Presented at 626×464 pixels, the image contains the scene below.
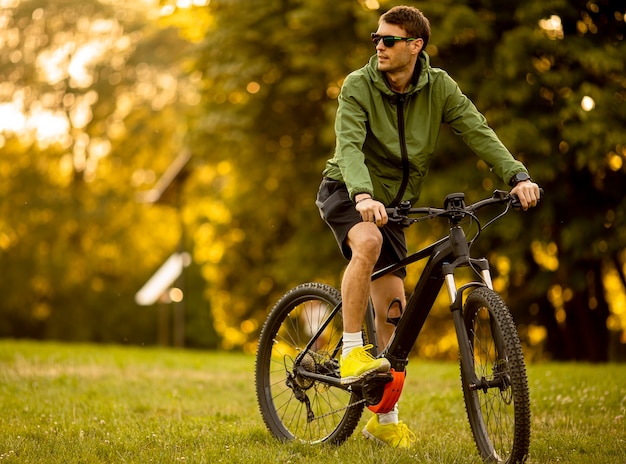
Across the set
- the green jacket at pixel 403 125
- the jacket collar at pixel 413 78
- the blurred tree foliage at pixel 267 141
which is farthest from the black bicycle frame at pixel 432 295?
the blurred tree foliage at pixel 267 141

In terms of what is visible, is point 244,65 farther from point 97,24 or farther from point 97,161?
point 97,161

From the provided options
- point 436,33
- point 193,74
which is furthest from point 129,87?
point 436,33

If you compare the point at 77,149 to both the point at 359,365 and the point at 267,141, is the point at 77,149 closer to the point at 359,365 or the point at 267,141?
the point at 267,141

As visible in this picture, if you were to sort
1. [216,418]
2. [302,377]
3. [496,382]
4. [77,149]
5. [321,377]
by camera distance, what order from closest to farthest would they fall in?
1. [496,382]
2. [321,377]
3. [302,377]
4. [216,418]
5. [77,149]

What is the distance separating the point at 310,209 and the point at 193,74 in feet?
9.59

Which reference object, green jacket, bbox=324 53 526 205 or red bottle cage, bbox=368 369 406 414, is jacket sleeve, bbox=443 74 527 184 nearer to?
green jacket, bbox=324 53 526 205

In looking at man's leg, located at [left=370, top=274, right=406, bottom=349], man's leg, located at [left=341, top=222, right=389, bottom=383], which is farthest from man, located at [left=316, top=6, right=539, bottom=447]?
man's leg, located at [left=370, top=274, right=406, bottom=349]

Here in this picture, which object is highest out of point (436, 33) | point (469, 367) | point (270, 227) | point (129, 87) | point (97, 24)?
point (97, 24)

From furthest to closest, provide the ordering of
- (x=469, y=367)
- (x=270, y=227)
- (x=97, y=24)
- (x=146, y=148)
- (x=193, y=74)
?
(x=146, y=148) < (x=97, y=24) < (x=270, y=227) < (x=193, y=74) < (x=469, y=367)

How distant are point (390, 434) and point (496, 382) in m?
1.03

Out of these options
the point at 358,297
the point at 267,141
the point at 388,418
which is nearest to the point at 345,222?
the point at 358,297

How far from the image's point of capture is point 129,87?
2691 centimetres

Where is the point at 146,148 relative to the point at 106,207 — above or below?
A: above

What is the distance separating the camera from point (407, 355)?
175 inches
